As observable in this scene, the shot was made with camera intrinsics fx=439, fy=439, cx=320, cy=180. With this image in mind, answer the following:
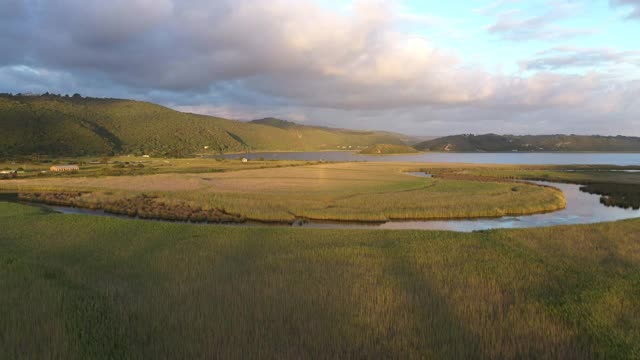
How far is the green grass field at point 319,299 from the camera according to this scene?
1030cm

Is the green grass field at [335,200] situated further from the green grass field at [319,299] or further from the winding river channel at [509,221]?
the green grass field at [319,299]

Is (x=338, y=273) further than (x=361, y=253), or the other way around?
(x=361, y=253)

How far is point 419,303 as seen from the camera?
13.7 m

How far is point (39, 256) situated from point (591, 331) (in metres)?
22.9

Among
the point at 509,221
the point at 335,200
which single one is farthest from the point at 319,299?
the point at 335,200

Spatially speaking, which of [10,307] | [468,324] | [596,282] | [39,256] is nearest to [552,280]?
[596,282]

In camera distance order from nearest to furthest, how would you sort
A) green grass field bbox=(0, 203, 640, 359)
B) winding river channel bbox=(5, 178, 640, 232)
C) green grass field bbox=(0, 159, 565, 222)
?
green grass field bbox=(0, 203, 640, 359) → winding river channel bbox=(5, 178, 640, 232) → green grass field bbox=(0, 159, 565, 222)

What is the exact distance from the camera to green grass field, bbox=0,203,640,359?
1030 centimetres

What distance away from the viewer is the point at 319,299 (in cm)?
1413

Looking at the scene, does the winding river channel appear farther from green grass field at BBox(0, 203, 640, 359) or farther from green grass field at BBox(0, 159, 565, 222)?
green grass field at BBox(0, 203, 640, 359)

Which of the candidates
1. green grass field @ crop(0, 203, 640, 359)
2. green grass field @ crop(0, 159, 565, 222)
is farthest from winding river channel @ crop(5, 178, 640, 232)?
green grass field @ crop(0, 203, 640, 359)

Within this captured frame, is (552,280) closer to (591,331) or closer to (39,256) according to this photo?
(591,331)

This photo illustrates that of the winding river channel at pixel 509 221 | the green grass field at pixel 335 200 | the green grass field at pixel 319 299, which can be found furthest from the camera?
the green grass field at pixel 335 200

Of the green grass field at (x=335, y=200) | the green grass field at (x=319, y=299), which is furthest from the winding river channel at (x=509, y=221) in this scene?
the green grass field at (x=319, y=299)
